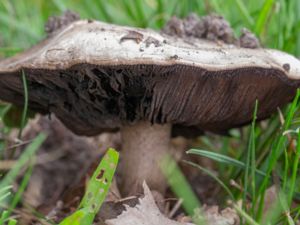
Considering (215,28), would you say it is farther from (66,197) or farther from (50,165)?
(50,165)

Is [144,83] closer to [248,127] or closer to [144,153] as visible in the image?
[144,153]

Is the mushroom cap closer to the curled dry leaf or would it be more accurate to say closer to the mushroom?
the mushroom

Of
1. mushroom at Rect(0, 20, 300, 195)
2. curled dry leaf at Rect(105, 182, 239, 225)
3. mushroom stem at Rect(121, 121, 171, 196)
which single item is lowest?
curled dry leaf at Rect(105, 182, 239, 225)

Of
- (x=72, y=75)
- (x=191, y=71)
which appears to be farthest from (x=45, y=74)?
(x=191, y=71)

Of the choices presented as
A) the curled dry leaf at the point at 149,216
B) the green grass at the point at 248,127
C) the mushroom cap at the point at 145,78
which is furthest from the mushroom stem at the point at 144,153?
the curled dry leaf at the point at 149,216

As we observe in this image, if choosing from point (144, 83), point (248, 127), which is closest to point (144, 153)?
point (144, 83)

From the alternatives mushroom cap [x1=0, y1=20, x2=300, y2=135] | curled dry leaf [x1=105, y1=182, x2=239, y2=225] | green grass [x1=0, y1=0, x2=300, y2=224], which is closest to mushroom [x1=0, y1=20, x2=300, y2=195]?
mushroom cap [x1=0, y1=20, x2=300, y2=135]

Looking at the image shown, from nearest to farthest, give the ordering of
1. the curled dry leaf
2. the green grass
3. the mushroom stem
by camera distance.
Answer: the curled dry leaf
the green grass
the mushroom stem

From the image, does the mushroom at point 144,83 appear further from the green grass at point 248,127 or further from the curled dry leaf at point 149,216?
the curled dry leaf at point 149,216
